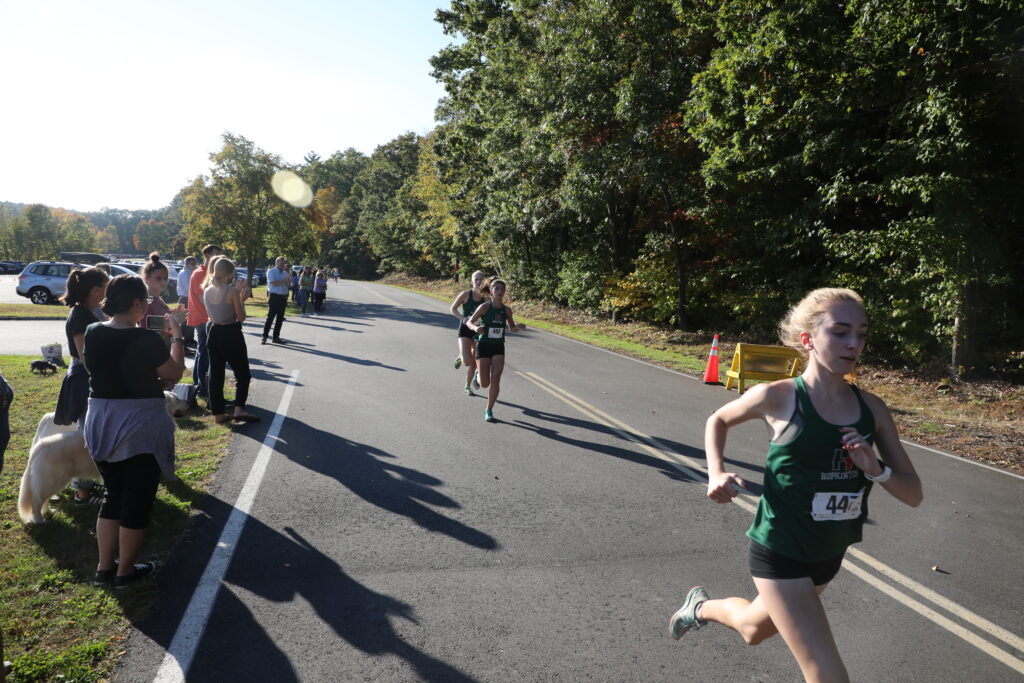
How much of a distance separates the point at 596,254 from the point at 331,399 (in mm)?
19592

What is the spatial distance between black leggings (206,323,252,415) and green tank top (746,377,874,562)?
6827 mm

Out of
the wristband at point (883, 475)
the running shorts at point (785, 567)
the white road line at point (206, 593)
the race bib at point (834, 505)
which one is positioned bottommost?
the white road line at point (206, 593)

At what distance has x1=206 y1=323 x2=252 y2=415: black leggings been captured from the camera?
7.88m

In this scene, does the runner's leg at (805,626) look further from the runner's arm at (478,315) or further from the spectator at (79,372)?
the runner's arm at (478,315)

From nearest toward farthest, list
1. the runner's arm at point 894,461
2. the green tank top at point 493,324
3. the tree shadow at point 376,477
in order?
the runner's arm at point 894,461 < the tree shadow at point 376,477 < the green tank top at point 493,324

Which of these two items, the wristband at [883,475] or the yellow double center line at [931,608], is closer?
the wristband at [883,475]

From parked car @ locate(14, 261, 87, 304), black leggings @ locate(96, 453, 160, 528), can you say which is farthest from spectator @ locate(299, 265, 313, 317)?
black leggings @ locate(96, 453, 160, 528)

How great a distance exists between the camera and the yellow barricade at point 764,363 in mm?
11445

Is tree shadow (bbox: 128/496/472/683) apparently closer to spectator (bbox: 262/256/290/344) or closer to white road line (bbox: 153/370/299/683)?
white road line (bbox: 153/370/299/683)

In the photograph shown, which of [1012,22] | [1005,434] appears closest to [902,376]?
[1005,434]

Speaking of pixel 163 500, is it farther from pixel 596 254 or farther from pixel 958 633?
pixel 596 254

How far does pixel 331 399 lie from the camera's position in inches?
386

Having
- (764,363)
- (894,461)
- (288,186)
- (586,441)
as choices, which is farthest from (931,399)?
(288,186)

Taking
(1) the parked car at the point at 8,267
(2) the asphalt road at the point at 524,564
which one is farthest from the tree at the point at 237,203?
(1) the parked car at the point at 8,267
